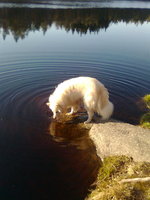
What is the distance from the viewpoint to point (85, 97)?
37.4 feet

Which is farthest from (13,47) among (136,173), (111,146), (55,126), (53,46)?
(136,173)

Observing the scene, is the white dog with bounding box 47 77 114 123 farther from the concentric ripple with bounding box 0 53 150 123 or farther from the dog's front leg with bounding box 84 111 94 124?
the concentric ripple with bounding box 0 53 150 123

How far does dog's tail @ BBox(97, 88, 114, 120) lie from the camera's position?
11.5 metres

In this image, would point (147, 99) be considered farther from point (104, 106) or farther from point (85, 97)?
point (85, 97)

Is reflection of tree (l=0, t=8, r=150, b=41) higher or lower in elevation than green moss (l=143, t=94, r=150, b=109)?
higher

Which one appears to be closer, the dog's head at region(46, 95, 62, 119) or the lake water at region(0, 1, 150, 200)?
the lake water at region(0, 1, 150, 200)

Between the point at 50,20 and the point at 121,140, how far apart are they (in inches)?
1402

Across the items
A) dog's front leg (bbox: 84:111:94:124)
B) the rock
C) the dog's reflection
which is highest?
dog's front leg (bbox: 84:111:94:124)

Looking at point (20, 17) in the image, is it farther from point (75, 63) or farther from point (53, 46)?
point (75, 63)

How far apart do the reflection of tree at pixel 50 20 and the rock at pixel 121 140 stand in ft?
71.4

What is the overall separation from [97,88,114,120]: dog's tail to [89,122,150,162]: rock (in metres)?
0.42

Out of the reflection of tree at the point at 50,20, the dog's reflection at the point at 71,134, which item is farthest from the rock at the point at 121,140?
the reflection of tree at the point at 50,20

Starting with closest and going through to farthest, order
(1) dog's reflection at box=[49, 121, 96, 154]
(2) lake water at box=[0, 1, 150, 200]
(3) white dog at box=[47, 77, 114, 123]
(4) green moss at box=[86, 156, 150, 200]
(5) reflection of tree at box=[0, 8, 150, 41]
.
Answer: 1. (4) green moss at box=[86, 156, 150, 200]
2. (2) lake water at box=[0, 1, 150, 200]
3. (1) dog's reflection at box=[49, 121, 96, 154]
4. (3) white dog at box=[47, 77, 114, 123]
5. (5) reflection of tree at box=[0, 8, 150, 41]

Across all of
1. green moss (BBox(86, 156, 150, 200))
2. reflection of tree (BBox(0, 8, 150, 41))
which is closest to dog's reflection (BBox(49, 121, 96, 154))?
green moss (BBox(86, 156, 150, 200))
